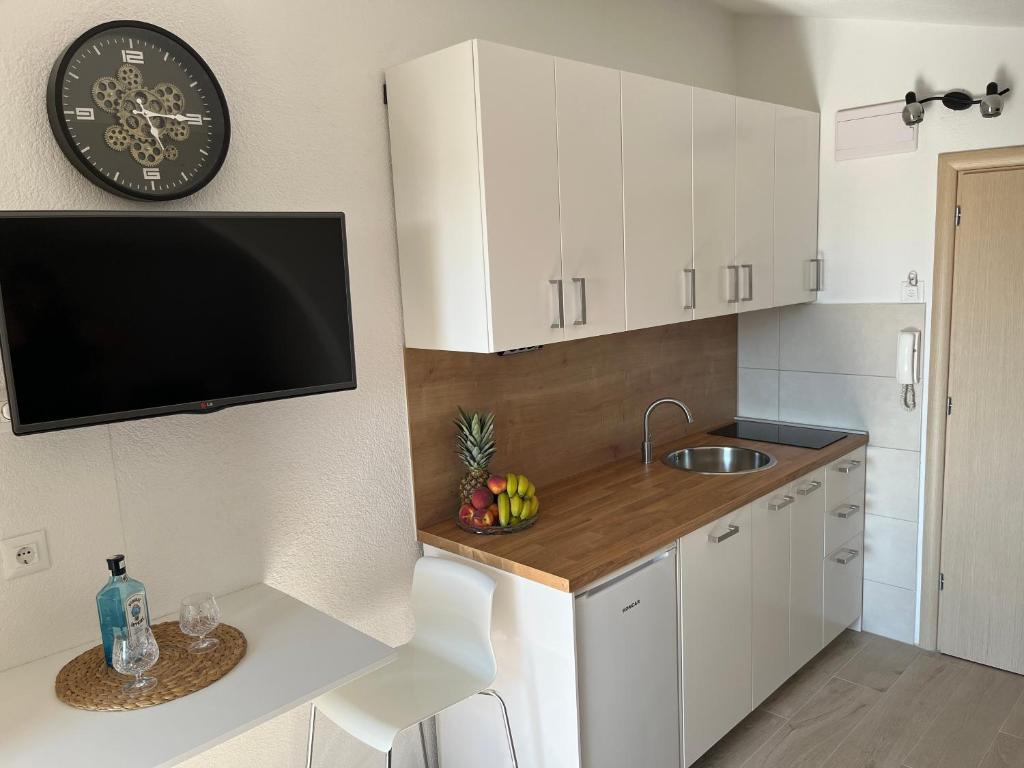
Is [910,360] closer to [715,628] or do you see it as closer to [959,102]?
[959,102]

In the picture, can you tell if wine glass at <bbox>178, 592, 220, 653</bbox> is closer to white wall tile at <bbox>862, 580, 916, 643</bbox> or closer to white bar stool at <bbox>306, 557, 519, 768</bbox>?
white bar stool at <bbox>306, 557, 519, 768</bbox>

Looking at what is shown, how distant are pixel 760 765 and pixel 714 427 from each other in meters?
1.48

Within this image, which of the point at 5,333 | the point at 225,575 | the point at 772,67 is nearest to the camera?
the point at 5,333

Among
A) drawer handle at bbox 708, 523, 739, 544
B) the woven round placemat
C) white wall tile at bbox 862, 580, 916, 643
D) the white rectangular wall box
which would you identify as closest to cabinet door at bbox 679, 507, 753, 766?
drawer handle at bbox 708, 523, 739, 544

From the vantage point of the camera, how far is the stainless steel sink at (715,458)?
126 inches

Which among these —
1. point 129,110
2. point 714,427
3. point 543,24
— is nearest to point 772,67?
point 543,24

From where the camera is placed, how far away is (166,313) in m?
1.64

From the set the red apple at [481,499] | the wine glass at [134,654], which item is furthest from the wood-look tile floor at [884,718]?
the wine glass at [134,654]

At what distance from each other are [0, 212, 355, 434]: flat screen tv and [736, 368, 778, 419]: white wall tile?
235 centimetres

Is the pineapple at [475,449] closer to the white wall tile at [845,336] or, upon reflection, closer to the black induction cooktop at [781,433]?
the black induction cooktop at [781,433]

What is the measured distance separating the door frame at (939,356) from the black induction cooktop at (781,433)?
0.37 metres

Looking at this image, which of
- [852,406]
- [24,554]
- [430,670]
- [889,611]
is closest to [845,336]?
[852,406]

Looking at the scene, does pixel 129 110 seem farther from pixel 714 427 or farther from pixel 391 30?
pixel 714 427

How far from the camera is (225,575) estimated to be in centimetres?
199
